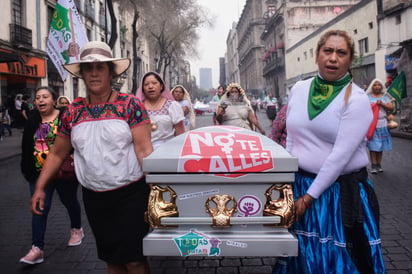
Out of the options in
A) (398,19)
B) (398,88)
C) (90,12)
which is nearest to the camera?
(398,88)

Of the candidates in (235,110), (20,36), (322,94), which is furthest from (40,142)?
(20,36)

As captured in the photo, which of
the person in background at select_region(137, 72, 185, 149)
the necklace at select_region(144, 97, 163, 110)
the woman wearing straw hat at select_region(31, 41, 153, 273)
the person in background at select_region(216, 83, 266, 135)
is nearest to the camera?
the woman wearing straw hat at select_region(31, 41, 153, 273)

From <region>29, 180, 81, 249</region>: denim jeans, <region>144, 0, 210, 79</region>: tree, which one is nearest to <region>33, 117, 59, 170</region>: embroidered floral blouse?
<region>29, 180, 81, 249</region>: denim jeans

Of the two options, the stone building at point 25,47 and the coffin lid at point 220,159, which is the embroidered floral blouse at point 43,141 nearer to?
the coffin lid at point 220,159

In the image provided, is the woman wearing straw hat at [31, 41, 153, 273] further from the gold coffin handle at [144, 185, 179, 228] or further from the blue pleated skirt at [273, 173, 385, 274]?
the blue pleated skirt at [273, 173, 385, 274]

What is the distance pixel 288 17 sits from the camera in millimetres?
45281

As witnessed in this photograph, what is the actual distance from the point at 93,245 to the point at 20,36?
18.1m

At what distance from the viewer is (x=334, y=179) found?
2146 mm

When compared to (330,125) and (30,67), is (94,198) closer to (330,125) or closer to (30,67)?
(330,125)

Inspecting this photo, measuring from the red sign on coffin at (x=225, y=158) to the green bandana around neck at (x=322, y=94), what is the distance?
387 mm

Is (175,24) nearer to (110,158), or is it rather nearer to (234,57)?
(110,158)

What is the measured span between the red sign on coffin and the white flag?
7480mm

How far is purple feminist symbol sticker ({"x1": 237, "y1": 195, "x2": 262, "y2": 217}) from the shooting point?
2.03 metres

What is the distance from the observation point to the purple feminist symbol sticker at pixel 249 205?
2.03 meters
